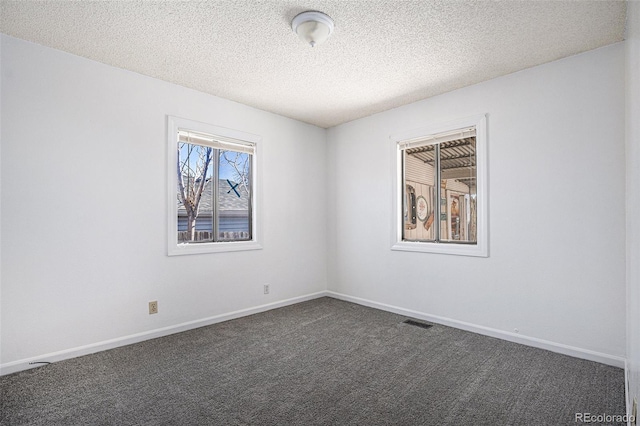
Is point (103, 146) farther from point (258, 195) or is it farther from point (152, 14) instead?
point (258, 195)

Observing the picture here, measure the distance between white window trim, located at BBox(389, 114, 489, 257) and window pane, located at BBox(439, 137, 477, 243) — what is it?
131 mm

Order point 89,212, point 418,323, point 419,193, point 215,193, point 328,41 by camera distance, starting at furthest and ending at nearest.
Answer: point 419,193 < point 215,193 < point 418,323 < point 89,212 < point 328,41

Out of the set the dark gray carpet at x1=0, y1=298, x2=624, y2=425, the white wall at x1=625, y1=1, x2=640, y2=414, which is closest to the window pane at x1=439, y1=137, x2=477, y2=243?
the dark gray carpet at x1=0, y1=298, x2=624, y2=425

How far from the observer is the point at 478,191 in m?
3.38

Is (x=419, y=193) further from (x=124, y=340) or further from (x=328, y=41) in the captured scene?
(x=124, y=340)

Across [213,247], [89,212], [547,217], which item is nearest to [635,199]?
[547,217]

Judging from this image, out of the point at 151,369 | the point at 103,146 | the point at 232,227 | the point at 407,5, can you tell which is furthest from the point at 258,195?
the point at 407,5

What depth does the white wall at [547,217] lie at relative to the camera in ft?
8.54

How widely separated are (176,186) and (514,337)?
144 inches

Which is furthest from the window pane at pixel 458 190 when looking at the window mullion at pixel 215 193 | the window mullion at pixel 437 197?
the window mullion at pixel 215 193

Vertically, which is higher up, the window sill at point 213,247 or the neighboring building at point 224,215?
the neighboring building at point 224,215

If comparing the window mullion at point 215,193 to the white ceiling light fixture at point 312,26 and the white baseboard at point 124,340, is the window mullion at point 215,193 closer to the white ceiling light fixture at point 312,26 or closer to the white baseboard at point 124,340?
the white baseboard at point 124,340

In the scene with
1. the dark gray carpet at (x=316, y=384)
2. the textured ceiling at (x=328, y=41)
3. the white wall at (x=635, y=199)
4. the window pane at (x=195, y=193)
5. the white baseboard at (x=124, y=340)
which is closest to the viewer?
the white wall at (x=635, y=199)

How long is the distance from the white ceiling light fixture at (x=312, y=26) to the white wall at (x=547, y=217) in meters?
1.86
